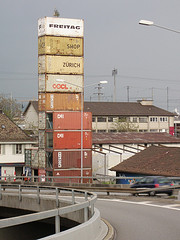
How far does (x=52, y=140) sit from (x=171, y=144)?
96.5ft

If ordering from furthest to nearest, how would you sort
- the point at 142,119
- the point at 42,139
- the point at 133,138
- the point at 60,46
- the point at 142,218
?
the point at 142,119
the point at 133,138
the point at 42,139
the point at 60,46
the point at 142,218

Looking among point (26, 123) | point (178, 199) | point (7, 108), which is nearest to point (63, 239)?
point (178, 199)

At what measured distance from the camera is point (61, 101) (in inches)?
2247

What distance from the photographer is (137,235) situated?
14094 mm

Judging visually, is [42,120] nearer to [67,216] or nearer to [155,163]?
[155,163]

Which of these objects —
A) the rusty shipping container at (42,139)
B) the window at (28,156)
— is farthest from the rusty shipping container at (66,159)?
the window at (28,156)

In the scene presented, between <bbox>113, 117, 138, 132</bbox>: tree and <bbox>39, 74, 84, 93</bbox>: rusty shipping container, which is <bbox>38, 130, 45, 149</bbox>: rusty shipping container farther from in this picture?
<bbox>113, 117, 138, 132</bbox>: tree

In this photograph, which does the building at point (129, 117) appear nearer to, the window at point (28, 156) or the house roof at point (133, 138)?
the house roof at point (133, 138)

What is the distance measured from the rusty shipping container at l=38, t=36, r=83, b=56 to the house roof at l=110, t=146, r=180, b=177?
14301 millimetres

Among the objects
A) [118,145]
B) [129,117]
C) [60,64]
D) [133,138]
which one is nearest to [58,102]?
[60,64]

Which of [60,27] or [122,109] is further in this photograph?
[122,109]

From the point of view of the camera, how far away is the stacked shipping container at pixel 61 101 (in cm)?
5547

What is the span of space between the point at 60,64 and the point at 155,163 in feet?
54.2

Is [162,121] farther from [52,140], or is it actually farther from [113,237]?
[113,237]
